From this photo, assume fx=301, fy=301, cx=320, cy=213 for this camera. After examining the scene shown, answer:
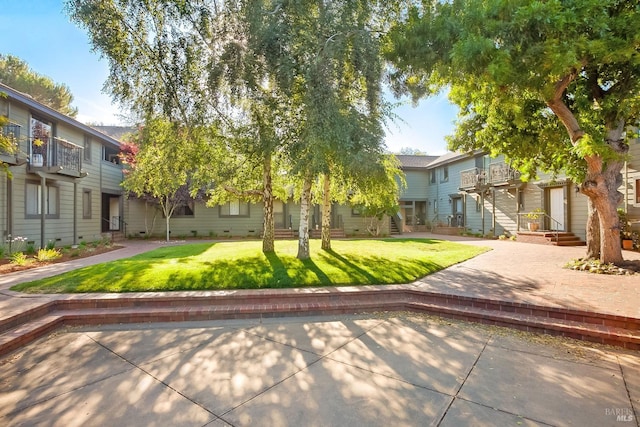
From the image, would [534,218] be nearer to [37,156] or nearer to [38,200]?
[37,156]

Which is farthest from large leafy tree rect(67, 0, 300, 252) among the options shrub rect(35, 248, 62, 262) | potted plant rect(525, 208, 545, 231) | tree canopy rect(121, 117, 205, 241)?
potted plant rect(525, 208, 545, 231)

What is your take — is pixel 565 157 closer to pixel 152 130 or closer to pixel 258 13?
pixel 258 13

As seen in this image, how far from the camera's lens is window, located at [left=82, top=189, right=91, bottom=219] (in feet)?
47.6

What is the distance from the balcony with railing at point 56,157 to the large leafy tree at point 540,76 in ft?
41.8

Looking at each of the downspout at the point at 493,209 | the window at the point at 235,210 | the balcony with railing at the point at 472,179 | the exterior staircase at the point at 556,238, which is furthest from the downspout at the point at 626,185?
the window at the point at 235,210

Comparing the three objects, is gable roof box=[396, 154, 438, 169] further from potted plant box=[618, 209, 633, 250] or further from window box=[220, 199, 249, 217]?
potted plant box=[618, 209, 633, 250]

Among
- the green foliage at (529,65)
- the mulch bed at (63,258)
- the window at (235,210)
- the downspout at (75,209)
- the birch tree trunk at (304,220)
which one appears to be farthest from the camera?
the window at (235,210)

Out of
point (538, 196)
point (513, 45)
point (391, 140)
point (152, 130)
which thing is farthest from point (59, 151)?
point (538, 196)

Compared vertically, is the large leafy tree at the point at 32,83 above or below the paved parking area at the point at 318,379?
above

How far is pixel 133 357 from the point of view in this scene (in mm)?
3695

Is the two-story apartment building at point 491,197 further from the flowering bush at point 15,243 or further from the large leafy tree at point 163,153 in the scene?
the flowering bush at point 15,243

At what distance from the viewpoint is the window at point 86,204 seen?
14516mm

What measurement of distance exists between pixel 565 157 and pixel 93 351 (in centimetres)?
1128

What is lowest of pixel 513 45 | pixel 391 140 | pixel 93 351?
pixel 93 351
